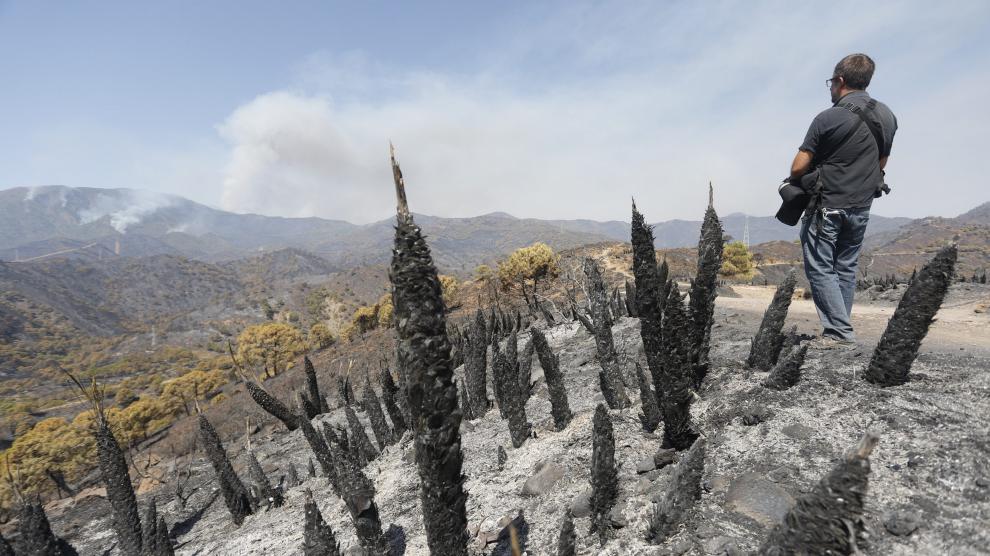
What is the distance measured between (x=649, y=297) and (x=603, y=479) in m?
2.06

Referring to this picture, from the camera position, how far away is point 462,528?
13.5 feet

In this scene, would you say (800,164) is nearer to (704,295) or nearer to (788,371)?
(704,295)

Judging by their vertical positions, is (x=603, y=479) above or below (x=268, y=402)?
above

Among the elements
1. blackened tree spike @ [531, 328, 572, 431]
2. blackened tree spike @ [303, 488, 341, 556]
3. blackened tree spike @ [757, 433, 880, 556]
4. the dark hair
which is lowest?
blackened tree spike @ [303, 488, 341, 556]

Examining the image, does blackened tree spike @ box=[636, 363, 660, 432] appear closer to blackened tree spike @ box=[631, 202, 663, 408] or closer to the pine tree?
the pine tree

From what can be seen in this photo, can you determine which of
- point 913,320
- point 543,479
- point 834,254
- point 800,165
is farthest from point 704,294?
point 543,479

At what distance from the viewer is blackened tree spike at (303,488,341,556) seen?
489 cm

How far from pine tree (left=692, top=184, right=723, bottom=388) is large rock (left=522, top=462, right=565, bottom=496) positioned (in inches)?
87.2

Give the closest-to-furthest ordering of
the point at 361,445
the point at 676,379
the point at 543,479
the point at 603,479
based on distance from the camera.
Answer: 1. the point at 603,479
2. the point at 676,379
3. the point at 543,479
4. the point at 361,445

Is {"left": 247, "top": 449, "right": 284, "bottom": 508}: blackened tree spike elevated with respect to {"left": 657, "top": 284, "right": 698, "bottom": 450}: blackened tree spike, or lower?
lower

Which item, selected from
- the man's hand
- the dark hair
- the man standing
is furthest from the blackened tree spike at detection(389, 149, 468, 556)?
the dark hair

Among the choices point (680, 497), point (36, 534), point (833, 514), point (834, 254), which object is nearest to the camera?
point (833, 514)

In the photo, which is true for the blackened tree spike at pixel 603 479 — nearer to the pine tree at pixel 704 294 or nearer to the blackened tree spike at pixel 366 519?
the pine tree at pixel 704 294

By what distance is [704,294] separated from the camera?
530cm
